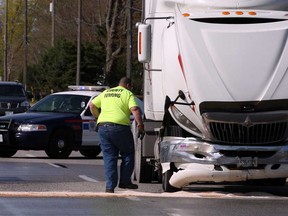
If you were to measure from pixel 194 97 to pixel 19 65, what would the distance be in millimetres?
86547

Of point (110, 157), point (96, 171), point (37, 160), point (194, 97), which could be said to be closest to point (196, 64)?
point (194, 97)

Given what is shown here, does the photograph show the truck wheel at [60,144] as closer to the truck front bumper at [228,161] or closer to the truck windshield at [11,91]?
the truck front bumper at [228,161]

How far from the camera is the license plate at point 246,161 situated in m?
14.1

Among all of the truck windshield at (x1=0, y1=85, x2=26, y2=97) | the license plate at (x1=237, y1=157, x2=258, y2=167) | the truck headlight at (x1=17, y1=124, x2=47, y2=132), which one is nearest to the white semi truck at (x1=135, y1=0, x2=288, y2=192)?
the license plate at (x1=237, y1=157, x2=258, y2=167)

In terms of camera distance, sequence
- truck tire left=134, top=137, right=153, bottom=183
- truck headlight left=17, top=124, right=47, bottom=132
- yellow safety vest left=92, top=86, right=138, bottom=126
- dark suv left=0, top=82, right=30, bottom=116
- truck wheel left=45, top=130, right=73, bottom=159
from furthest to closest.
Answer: dark suv left=0, top=82, right=30, bottom=116
truck wheel left=45, top=130, right=73, bottom=159
truck headlight left=17, top=124, right=47, bottom=132
truck tire left=134, top=137, right=153, bottom=183
yellow safety vest left=92, top=86, right=138, bottom=126

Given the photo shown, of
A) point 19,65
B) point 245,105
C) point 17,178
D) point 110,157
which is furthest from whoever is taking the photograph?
point 19,65

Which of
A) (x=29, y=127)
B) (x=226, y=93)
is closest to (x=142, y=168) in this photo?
(x=226, y=93)

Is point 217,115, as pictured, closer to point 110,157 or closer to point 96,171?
point 110,157

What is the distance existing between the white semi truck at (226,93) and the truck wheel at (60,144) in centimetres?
929

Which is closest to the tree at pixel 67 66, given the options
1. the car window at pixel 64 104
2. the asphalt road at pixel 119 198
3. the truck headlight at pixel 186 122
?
the car window at pixel 64 104

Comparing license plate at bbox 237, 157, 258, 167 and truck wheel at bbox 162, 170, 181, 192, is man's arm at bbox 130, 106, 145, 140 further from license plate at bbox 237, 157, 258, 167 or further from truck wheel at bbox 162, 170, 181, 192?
license plate at bbox 237, 157, 258, 167

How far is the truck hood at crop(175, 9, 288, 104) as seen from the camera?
13891 mm

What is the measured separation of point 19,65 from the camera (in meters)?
99.4

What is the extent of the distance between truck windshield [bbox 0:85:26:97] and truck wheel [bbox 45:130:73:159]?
11.2 meters
